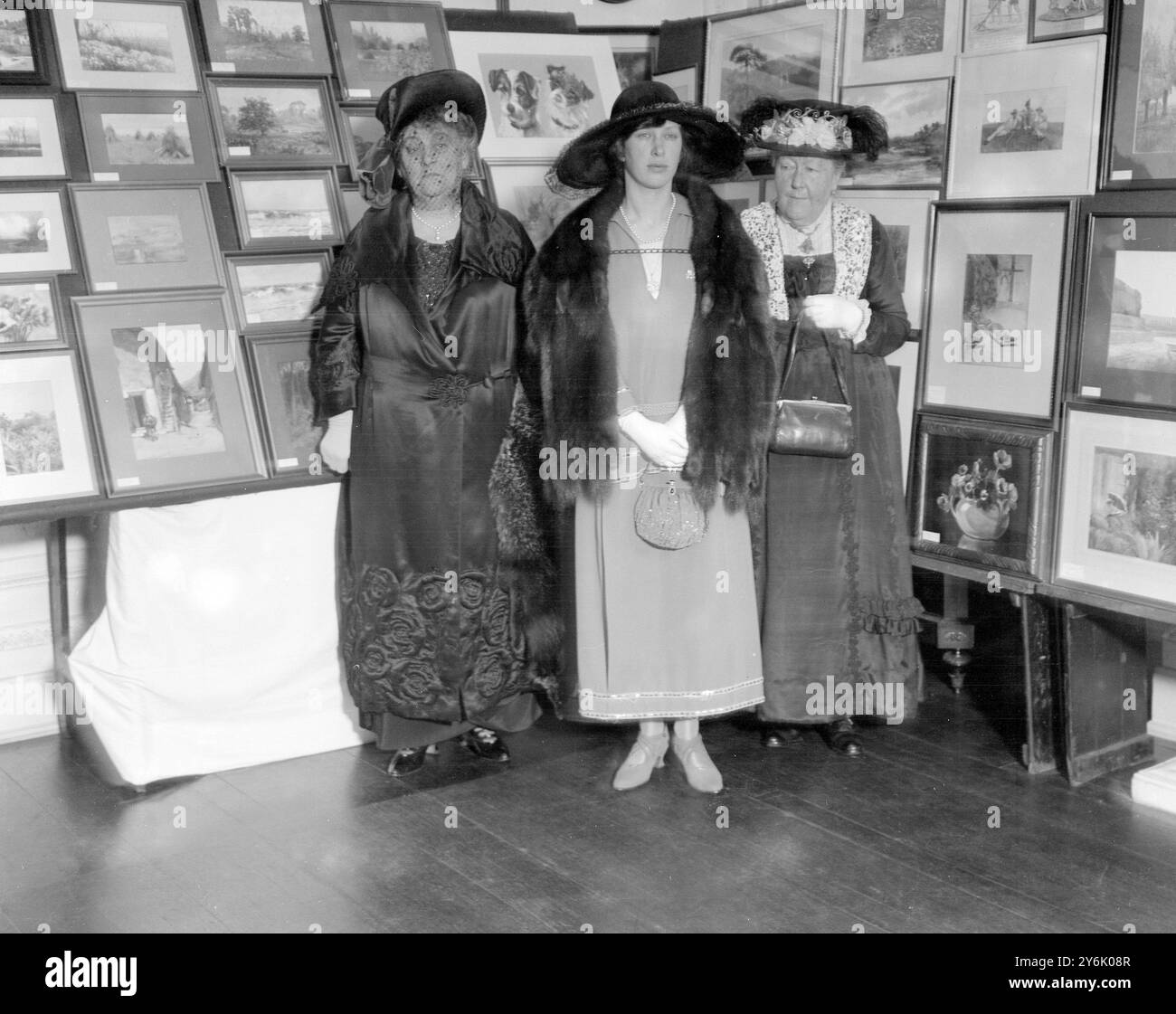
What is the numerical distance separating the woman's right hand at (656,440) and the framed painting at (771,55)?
1.61 meters

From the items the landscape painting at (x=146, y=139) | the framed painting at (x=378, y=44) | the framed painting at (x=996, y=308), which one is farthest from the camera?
the framed painting at (x=378, y=44)

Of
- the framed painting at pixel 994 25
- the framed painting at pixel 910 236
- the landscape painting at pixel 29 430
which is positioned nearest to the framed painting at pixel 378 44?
the landscape painting at pixel 29 430

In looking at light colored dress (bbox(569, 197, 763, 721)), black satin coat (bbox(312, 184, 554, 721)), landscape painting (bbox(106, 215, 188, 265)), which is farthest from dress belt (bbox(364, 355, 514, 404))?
landscape painting (bbox(106, 215, 188, 265))

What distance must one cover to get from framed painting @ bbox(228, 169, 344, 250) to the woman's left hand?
4.84 ft

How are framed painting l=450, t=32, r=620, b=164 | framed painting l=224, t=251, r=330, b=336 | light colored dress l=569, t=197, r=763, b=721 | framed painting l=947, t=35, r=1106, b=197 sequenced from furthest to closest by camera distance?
framed painting l=450, t=32, r=620, b=164, framed painting l=224, t=251, r=330, b=336, framed painting l=947, t=35, r=1106, b=197, light colored dress l=569, t=197, r=763, b=721

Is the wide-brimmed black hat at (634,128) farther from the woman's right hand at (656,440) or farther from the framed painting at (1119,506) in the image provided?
the framed painting at (1119,506)

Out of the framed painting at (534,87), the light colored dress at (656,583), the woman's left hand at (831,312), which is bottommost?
the light colored dress at (656,583)

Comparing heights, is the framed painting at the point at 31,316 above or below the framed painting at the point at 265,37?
below

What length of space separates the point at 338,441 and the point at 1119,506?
83.1 inches

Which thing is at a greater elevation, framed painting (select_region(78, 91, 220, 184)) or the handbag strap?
framed painting (select_region(78, 91, 220, 184))

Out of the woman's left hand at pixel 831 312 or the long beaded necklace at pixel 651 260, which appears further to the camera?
the woman's left hand at pixel 831 312

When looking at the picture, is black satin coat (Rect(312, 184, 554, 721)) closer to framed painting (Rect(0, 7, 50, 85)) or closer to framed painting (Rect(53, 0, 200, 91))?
framed painting (Rect(53, 0, 200, 91))

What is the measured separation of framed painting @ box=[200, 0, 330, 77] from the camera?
3936mm

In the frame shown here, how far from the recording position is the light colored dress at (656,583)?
339 centimetres
